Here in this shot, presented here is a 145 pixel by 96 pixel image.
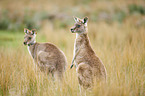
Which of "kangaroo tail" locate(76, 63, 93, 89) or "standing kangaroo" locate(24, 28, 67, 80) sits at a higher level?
"standing kangaroo" locate(24, 28, 67, 80)

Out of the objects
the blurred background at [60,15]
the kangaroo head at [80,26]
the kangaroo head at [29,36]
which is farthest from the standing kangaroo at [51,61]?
the blurred background at [60,15]

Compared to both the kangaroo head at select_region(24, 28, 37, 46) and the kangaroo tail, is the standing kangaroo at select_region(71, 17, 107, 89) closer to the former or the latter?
the kangaroo tail

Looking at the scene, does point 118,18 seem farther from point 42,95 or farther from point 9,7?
point 42,95

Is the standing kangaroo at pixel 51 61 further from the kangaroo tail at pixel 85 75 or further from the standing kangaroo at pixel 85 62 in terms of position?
the kangaroo tail at pixel 85 75

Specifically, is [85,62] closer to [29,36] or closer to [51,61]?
[51,61]

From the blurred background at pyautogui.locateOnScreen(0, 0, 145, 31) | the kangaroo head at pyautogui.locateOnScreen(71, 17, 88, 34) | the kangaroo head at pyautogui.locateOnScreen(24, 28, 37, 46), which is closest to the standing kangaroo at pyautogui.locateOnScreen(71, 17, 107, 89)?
the kangaroo head at pyautogui.locateOnScreen(71, 17, 88, 34)

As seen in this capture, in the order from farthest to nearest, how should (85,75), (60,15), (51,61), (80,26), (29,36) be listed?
(60,15)
(29,36)
(51,61)
(80,26)
(85,75)

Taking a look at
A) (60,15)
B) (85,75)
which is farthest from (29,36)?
(60,15)

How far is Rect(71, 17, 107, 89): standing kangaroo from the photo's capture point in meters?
Answer: 3.84

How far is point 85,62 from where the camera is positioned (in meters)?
4.17

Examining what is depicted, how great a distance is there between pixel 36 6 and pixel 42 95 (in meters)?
16.0

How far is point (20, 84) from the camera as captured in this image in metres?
4.37

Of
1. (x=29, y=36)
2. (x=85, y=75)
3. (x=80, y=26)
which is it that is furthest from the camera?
(x=29, y=36)

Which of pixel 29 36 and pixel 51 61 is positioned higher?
pixel 29 36
